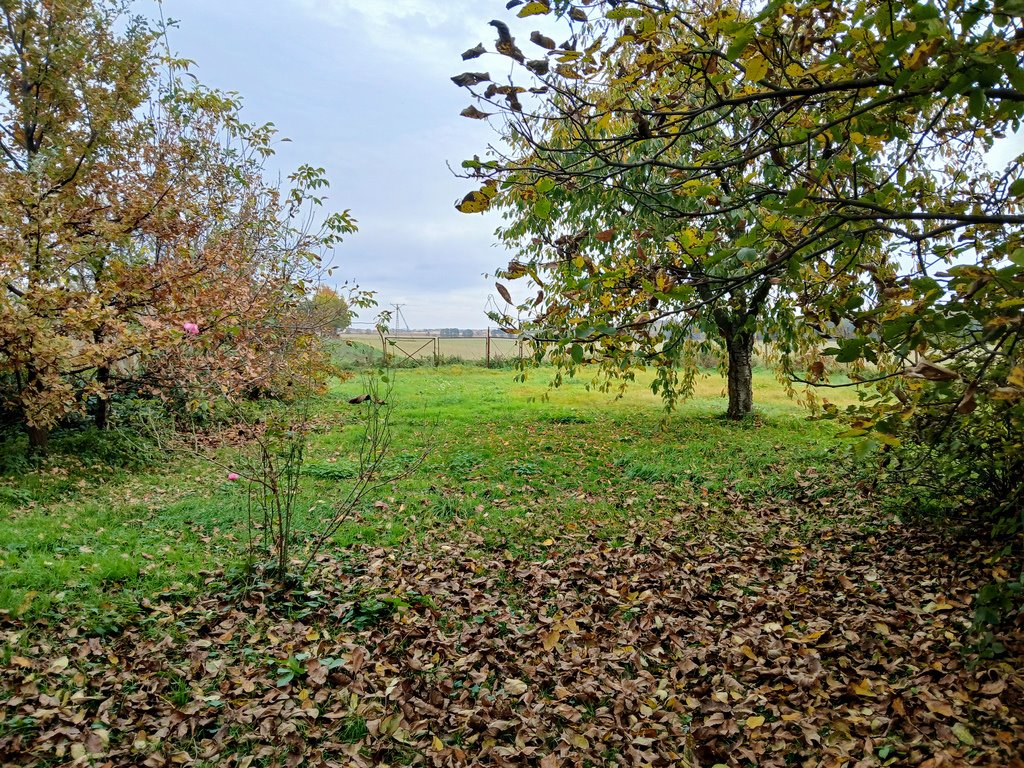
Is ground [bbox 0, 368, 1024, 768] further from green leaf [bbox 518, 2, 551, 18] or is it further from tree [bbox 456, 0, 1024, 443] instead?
green leaf [bbox 518, 2, 551, 18]

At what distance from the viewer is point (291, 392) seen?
862cm

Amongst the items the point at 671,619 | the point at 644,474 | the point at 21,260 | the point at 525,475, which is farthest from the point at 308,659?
the point at 21,260

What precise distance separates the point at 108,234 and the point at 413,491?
15.4 ft

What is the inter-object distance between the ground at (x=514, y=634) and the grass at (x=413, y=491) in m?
0.04

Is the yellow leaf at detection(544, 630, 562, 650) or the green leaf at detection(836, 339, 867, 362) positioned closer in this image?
the green leaf at detection(836, 339, 867, 362)

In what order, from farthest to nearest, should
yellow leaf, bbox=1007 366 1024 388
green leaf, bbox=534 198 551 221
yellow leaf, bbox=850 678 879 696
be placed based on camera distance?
yellow leaf, bbox=850 678 879 696 < green leaf, bbox=534 198 551 221 < yellow leaf, bbox=1007 366 1024 388

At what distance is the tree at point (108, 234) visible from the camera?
5.71m

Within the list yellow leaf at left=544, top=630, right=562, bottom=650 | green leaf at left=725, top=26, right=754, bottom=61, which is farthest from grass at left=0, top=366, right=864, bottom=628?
green leaf at left=725, top=26, right=754, bottom=61

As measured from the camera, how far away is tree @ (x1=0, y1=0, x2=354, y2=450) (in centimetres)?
571

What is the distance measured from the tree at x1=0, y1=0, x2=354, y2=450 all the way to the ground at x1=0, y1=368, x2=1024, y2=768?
5.25 feet

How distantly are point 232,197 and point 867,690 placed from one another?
33.3 ft

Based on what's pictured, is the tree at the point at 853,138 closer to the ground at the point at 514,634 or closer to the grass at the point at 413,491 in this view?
the ground at the point at 514,634

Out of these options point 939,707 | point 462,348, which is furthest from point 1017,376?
point 462,348

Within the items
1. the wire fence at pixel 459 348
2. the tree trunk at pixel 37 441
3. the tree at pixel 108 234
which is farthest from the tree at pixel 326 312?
the wire fence at pixel 459 348
